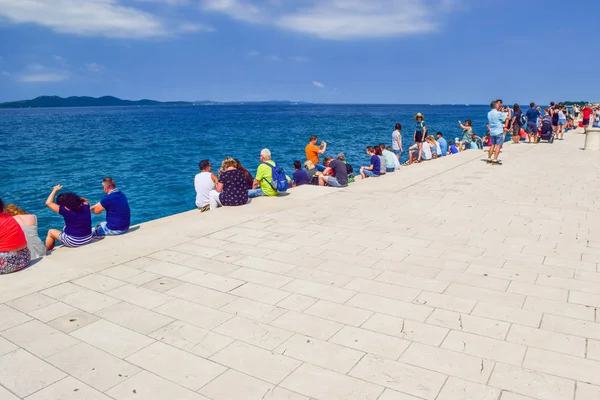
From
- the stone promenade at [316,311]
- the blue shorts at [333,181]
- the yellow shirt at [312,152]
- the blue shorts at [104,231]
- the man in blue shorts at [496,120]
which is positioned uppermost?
the man in blue shorts at [496,120]

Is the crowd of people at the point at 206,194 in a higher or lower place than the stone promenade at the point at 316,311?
higher

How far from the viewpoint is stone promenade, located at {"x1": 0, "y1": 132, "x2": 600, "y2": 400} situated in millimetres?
3564

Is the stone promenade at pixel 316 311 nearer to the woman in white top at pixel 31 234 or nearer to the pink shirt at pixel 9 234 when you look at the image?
the woman in white top at pixel 31 234

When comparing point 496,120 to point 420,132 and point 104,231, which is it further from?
point 104,231

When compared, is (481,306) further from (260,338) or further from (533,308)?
(260,338)

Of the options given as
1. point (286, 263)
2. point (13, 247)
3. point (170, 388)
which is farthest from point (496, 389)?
point (13, 247)

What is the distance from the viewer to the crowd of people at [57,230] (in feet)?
18.9

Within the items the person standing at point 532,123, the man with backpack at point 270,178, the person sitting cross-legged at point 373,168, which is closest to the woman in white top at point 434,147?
the person sitting cross-legged at point 373,168

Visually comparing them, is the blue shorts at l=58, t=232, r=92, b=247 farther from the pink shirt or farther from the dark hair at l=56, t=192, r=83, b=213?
the pink shirt

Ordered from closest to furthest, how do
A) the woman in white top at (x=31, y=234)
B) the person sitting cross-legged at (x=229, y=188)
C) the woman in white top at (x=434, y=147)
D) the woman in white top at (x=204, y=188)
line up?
1. the woman in white top at (x=31, y=234)
2. the person sitting cross-legged at (x=229, y=188)
3. the woman in white top at (x=204, y=188)
4. the woman in white top at (x=434, y=147)

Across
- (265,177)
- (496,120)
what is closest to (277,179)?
(265,177)

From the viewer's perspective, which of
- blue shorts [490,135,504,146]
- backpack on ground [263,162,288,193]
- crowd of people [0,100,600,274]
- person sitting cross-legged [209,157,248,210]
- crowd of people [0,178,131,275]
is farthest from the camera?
blue shorts [490,135,504,146]

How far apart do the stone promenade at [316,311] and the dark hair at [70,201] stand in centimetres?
67

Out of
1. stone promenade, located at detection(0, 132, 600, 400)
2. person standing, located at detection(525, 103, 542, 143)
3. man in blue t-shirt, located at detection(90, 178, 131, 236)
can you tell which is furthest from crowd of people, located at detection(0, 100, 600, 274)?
person standing, located at detection(525, 103, 542, 143)
